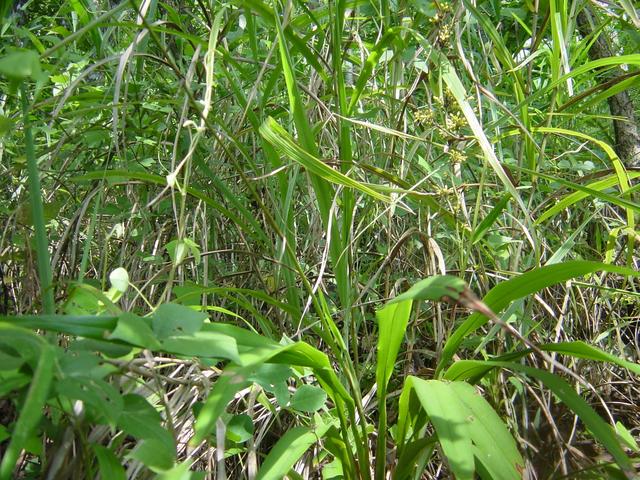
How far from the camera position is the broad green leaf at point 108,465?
640 mm

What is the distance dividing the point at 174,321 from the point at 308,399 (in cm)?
31

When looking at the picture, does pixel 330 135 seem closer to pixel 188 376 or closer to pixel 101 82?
pixel 188 376

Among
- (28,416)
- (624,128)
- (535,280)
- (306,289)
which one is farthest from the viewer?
(624,128)

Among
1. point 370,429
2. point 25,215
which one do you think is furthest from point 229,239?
point 370,429

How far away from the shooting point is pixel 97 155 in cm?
139

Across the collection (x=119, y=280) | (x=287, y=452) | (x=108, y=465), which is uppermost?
Result: (x=119, y=280)

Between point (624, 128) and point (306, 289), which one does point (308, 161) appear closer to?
point (306, 289)

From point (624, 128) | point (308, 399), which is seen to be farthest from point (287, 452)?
point (624, 128)

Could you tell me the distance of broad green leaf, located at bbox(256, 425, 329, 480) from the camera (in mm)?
784

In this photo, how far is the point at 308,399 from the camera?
2.86 feet

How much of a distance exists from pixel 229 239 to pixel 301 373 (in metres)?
0.54

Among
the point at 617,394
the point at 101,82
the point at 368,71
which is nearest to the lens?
the point at 368,71

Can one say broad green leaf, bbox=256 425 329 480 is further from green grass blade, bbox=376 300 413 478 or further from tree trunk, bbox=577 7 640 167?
tree trunk, bbox=577 7 640 167

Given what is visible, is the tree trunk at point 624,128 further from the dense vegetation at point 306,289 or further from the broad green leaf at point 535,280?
the broad green leaf at point 535,280
